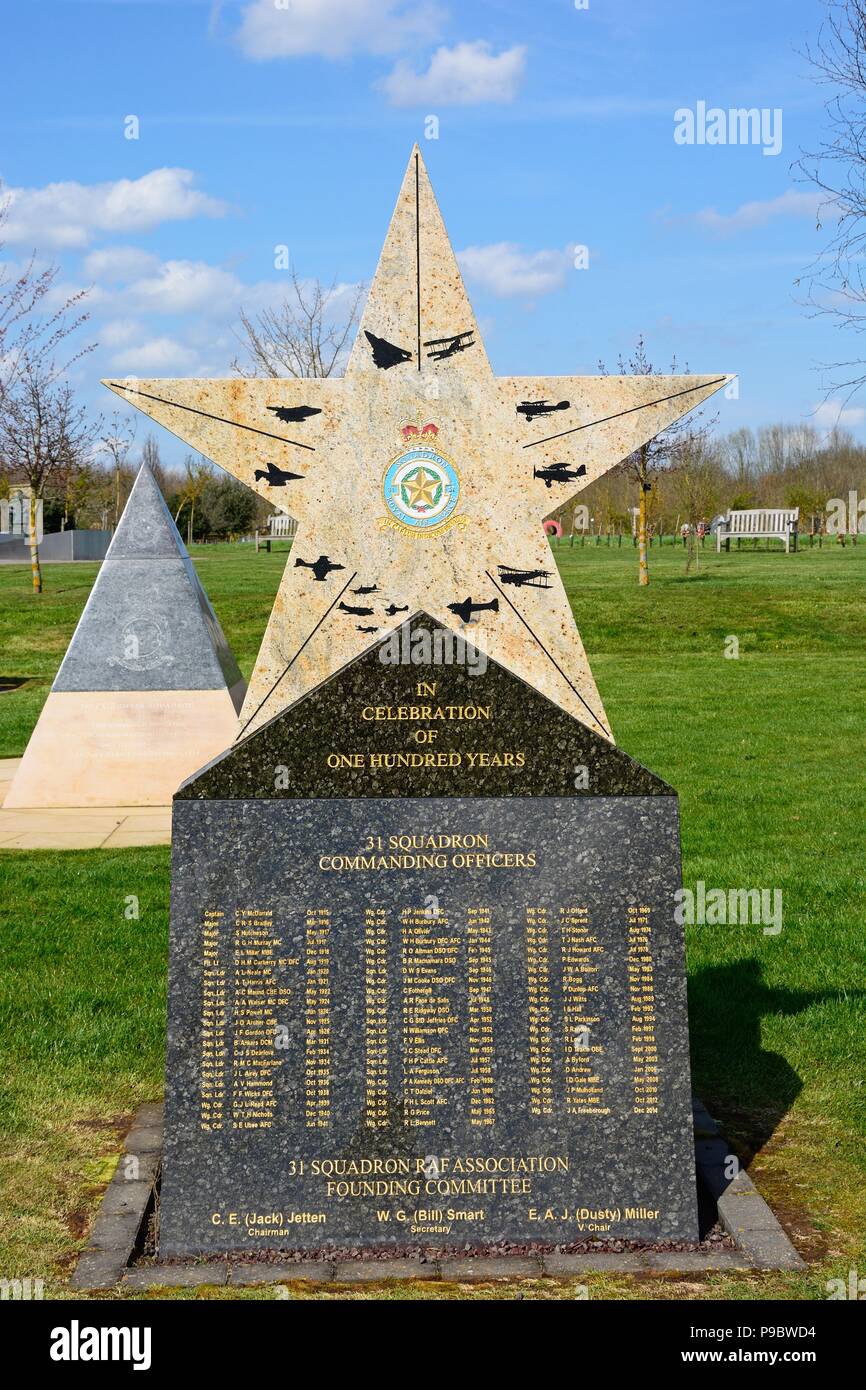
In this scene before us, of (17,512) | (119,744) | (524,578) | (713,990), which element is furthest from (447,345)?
(17,512)

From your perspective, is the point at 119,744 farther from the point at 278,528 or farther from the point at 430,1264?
the point at 278,528

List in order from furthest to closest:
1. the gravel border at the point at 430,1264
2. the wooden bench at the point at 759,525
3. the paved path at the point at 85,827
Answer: the wooden bench at the point at 759,525, the paved path at the point at 85,827, the gravel border at the point at 430,1264

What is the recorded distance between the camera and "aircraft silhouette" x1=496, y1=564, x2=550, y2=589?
25.5ft

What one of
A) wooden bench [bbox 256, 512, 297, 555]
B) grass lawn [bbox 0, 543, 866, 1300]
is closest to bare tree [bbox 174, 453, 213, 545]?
wooden bench [bbox 256, 512, 297, 555]

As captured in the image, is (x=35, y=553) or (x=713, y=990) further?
(x=35, y=553)

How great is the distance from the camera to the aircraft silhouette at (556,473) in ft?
25.7

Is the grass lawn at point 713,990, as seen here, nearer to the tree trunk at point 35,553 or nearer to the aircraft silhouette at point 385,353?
the aircraft silhouette at point 385,353

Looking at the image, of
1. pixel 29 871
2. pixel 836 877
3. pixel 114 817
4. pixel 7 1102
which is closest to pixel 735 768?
pixel 836 877

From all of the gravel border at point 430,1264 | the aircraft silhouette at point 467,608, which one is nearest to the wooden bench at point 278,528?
the aircraft silhouette at point 467,608

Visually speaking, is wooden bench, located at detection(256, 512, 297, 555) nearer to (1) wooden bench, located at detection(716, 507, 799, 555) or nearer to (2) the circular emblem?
(1) wooden bench, located at detection(716, 507, 799, 555)

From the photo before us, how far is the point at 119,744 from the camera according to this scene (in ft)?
41.5

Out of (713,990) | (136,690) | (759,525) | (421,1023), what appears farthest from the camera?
(759,525)

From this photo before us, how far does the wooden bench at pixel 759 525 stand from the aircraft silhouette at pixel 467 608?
41.0 meters

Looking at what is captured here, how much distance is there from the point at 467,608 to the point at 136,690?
18.4ft
